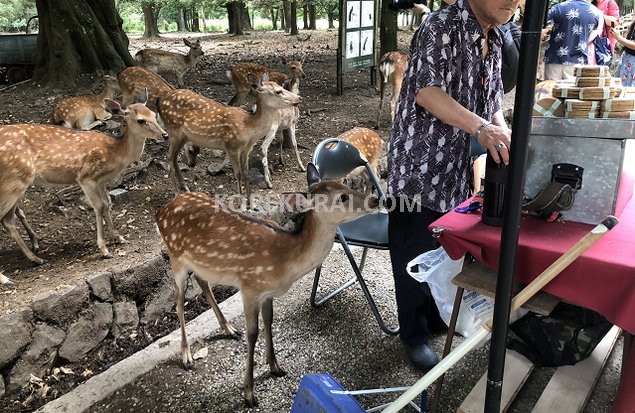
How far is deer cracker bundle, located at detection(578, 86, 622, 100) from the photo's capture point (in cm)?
156

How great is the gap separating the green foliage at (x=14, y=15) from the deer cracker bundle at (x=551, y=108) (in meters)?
38.3

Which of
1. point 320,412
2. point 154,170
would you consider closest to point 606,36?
point 154,170

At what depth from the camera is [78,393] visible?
2.58 m

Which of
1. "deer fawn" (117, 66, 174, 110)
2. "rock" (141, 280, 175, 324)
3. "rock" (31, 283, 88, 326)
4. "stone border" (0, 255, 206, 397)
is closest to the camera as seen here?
"stone border" (0, 255, 206, 397)

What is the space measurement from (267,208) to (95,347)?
192 cm

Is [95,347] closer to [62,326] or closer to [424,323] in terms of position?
[62,326]

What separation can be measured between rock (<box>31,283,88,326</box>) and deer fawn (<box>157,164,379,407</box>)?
0.72 metres

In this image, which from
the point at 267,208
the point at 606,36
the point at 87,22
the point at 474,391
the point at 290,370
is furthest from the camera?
the point at 87,22

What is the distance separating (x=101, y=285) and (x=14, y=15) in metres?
41.0

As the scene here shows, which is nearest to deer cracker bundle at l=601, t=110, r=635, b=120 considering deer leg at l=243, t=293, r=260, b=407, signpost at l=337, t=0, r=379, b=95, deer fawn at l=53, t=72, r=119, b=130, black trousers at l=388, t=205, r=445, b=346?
black trousers at l=388, t=205, r=445, b=346

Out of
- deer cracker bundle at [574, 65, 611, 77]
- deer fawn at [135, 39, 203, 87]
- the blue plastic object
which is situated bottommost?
the blue plastic object

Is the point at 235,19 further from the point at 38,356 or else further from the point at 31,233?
the point at 38,356

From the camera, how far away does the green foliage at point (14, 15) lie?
111ft

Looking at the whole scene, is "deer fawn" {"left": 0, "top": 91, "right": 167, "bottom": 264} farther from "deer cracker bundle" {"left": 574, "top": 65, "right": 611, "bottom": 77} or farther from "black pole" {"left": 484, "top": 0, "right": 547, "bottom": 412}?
"deer cracker bundle" {"left": 574, "top": 65, "right": 611, "bottom": 77}
